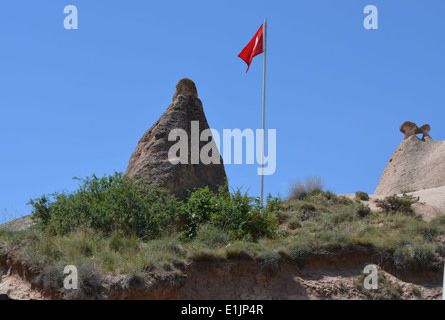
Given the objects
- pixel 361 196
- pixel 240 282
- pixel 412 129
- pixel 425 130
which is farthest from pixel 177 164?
pixel 425 130

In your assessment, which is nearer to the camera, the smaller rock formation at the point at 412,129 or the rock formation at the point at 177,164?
the rock formation at the point at 177,164

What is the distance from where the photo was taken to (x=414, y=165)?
32.2 meters

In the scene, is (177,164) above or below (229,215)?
above

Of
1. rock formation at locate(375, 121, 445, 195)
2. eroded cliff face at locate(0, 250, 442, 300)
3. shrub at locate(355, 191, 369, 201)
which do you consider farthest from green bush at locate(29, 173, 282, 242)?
rock formation at locate(375, 121, 445, 195)

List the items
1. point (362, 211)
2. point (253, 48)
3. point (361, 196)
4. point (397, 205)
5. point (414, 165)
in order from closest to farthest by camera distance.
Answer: point (362, 211) < point (397, 205) < point (253, 48) < point (361, 196) < point (414, 165)

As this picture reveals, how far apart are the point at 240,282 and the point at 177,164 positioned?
483 cm

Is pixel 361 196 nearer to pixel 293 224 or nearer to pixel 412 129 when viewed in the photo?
pixel 293 224

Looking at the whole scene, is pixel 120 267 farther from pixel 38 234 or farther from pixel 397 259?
pixel 397 259

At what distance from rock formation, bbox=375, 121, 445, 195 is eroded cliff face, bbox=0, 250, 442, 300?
641 inches

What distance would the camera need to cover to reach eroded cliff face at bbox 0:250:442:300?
448 inches

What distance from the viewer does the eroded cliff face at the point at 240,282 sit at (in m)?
11.4

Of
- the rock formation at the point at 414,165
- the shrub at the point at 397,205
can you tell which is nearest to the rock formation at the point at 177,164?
the shrub at the point at 397,205

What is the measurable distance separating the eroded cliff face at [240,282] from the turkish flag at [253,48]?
7.77 metres

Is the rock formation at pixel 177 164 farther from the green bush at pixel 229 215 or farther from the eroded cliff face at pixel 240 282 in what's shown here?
the eroded cliff face at pixel 240 282
